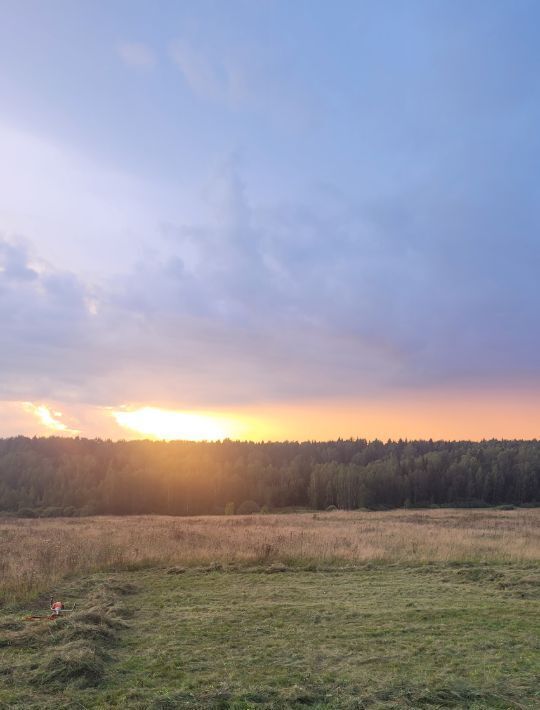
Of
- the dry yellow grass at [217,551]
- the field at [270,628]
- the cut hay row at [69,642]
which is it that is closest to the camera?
the field at [270,628]

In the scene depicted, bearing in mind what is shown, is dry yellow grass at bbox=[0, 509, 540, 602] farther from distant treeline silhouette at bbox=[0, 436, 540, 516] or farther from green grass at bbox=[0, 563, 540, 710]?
distant treeline silhouette at bbox=[0, 436, 540, 516]

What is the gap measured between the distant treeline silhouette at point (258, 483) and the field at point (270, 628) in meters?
65.7

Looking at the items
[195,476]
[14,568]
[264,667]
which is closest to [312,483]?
[195,476]

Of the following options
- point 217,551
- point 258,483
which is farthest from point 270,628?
point 258,483

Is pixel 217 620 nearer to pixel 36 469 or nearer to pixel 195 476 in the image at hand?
pixel 195 476

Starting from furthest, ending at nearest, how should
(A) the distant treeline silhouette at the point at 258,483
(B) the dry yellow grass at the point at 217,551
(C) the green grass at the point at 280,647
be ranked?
(A) the distant treeline silhouette at the point at 258,483 → (B) the dry yellow grass at the point at 217,551 → (C) the green grass at the point at 280,647

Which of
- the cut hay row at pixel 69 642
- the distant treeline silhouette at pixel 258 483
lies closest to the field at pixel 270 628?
the cut hay row at pixel 69 642

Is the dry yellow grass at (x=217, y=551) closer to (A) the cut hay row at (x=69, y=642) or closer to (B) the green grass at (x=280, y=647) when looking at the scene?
(B) the green grass at (x=280, y=647)

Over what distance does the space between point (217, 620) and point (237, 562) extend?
6752mm

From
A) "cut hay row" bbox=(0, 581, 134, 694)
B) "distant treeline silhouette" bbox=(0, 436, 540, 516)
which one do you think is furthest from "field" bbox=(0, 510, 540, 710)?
"distant treeline silhouette" bbox=(0, 436, 540, 516)

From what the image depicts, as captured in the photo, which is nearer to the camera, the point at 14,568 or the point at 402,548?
the point at 14,568

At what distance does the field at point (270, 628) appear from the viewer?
673 centimetres

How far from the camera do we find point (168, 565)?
16500 mm

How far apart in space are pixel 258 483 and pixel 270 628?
83.4 meters
